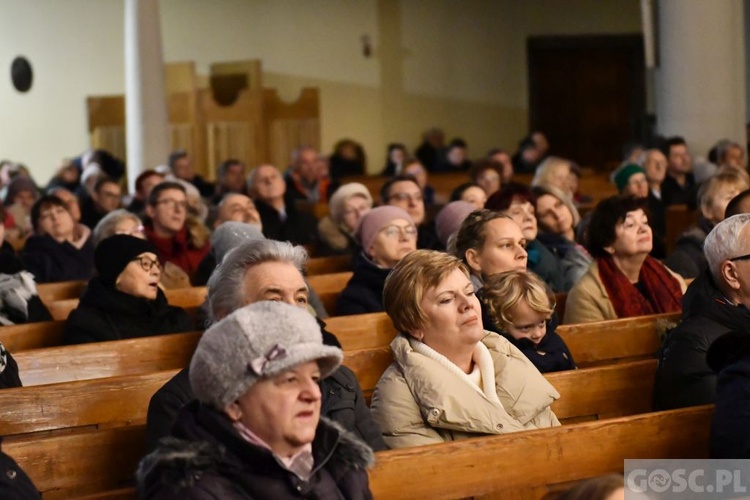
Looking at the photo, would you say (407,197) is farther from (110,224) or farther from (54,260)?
(54,260)

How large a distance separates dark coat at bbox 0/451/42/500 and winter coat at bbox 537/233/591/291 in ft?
12.4

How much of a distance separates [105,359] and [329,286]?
1.95 metres

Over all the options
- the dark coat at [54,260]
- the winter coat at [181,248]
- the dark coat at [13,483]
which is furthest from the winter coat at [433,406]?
the dark coat at [54,260]

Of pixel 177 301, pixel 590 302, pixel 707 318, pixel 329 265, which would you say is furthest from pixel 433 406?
pixel 329 265

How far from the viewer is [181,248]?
23.9ft

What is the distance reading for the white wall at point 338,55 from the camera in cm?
1499

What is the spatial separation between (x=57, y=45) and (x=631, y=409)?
1205 centimetres

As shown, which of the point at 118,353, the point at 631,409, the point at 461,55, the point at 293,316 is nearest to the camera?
the point at 293,316

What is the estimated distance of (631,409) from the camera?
430 centimetres

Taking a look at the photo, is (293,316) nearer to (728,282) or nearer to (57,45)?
(728,282)

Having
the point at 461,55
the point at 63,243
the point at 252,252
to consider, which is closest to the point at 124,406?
the point at 252,252

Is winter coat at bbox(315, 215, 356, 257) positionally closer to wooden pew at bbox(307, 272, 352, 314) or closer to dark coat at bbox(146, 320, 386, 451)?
wooden pew at bbox(307, 272, 352, 314)

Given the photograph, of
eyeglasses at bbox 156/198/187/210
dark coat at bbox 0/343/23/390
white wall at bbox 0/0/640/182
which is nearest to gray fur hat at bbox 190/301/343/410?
dark coat at bbox 0/343/23/390

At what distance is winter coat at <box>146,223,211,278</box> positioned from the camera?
7.25 metres
